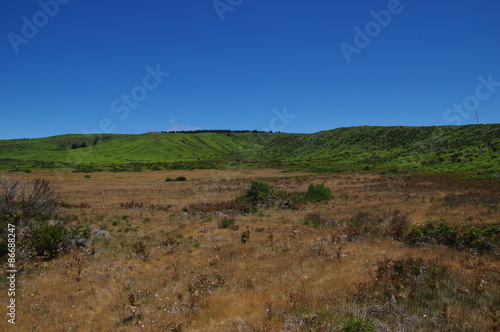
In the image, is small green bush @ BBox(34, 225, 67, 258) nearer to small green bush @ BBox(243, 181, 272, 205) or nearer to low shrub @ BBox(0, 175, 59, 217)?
low shrub @ BBox(0, 175, 59, 217)

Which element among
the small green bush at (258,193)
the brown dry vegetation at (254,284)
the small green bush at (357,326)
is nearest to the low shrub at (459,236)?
the brown dry vegetation at (254,284)

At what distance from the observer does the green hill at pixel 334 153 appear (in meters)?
Answer: 60.0

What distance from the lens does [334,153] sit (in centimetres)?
11612

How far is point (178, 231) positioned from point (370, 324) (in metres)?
12.2

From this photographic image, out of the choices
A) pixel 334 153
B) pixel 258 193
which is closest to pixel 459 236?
pixel 258 193

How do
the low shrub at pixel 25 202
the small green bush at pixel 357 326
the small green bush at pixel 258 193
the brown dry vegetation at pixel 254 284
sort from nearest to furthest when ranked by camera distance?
1. the small green bush at pixel 357 326
2. the brown dry vegetation at pixel 254 284
3. the low shrub at pixel 25 202
4. the small green bush at pixel 258 193

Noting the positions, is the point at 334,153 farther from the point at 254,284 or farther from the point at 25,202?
the point at 254,284

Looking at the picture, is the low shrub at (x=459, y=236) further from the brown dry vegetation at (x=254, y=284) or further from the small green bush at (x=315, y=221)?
the small green bush at (x=315, y=221)

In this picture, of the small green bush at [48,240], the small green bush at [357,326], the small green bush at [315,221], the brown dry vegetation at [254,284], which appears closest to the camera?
the small green bush at [357,326]

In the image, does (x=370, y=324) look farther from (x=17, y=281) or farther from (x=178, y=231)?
(x=178, y=231)

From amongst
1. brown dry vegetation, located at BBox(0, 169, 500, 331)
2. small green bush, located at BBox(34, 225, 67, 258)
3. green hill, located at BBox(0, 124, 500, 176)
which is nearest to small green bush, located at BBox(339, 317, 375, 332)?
brown dry vegetation, located at BBox(0, 169, 500, 331)

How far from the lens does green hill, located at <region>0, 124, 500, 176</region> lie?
197 feet

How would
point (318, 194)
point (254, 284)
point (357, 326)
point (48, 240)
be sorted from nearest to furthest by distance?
point (357, 326), point (254, 284), point (48, 240), point (318, 194)

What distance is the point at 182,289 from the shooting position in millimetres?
8398
